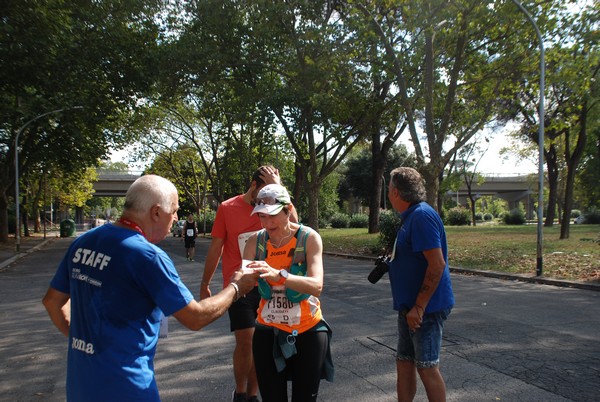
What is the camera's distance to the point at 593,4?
1382 centimetres

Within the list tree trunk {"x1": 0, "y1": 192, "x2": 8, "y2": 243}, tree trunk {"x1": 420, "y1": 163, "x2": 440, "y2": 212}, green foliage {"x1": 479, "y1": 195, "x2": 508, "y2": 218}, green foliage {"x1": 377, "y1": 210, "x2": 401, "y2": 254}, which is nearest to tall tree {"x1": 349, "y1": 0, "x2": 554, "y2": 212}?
tree trunk {"x1": 420, "y1": 163, "x2": 440, "y2": 212}

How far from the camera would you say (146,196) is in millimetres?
2045

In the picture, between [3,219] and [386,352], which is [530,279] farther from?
[3,219]

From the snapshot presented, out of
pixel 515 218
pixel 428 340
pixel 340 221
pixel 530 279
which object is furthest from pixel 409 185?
pixel 515 218

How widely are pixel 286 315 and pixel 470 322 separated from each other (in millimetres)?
4968

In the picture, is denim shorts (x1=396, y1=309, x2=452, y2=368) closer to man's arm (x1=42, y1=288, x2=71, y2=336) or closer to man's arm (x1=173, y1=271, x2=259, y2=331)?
man's arm (x1=173, y1=271, x2=259, y2=331)

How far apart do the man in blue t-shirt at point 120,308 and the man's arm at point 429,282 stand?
141 cm

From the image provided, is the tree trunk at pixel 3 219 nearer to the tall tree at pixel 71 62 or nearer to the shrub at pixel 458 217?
the tall tree at pixel 71 62

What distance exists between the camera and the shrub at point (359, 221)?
49747 mm

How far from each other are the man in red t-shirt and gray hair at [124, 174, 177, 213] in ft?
5.02

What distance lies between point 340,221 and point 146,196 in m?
49.8

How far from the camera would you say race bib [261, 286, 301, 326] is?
266 cm

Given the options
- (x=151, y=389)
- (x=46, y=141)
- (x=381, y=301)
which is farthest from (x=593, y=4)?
(x=46, y=141)

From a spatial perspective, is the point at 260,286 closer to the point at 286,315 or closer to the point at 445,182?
the point at 286,315
